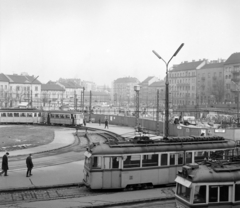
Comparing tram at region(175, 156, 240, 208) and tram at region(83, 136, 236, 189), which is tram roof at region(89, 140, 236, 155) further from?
tram at region(175, 156, 240, 208)

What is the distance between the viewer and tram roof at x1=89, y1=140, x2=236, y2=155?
14945mm

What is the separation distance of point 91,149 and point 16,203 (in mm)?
3846

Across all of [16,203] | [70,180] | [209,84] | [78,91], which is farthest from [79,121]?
[78,91]

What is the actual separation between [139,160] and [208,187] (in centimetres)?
496

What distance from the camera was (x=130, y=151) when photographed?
49.6 feet

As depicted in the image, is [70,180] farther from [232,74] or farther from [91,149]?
[232,74]

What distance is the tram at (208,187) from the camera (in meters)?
10.6

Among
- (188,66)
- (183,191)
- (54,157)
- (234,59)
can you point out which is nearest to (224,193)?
(183,191)

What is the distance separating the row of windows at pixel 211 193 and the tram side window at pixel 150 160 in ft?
14.5

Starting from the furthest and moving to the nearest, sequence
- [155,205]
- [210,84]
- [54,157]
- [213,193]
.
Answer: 1. [210,84]
2. [54,157]
3. [155,205]
4. [213,193]

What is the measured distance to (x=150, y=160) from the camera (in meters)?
15.5

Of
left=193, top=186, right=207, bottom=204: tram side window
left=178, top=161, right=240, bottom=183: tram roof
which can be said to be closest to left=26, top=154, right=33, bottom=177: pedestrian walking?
left=178, top=161, right=240, bottom=183: tram roof

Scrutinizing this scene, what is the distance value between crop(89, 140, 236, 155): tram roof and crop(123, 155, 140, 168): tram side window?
234 mm

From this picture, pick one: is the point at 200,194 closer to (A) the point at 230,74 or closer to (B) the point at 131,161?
(B) the point at 131,161
